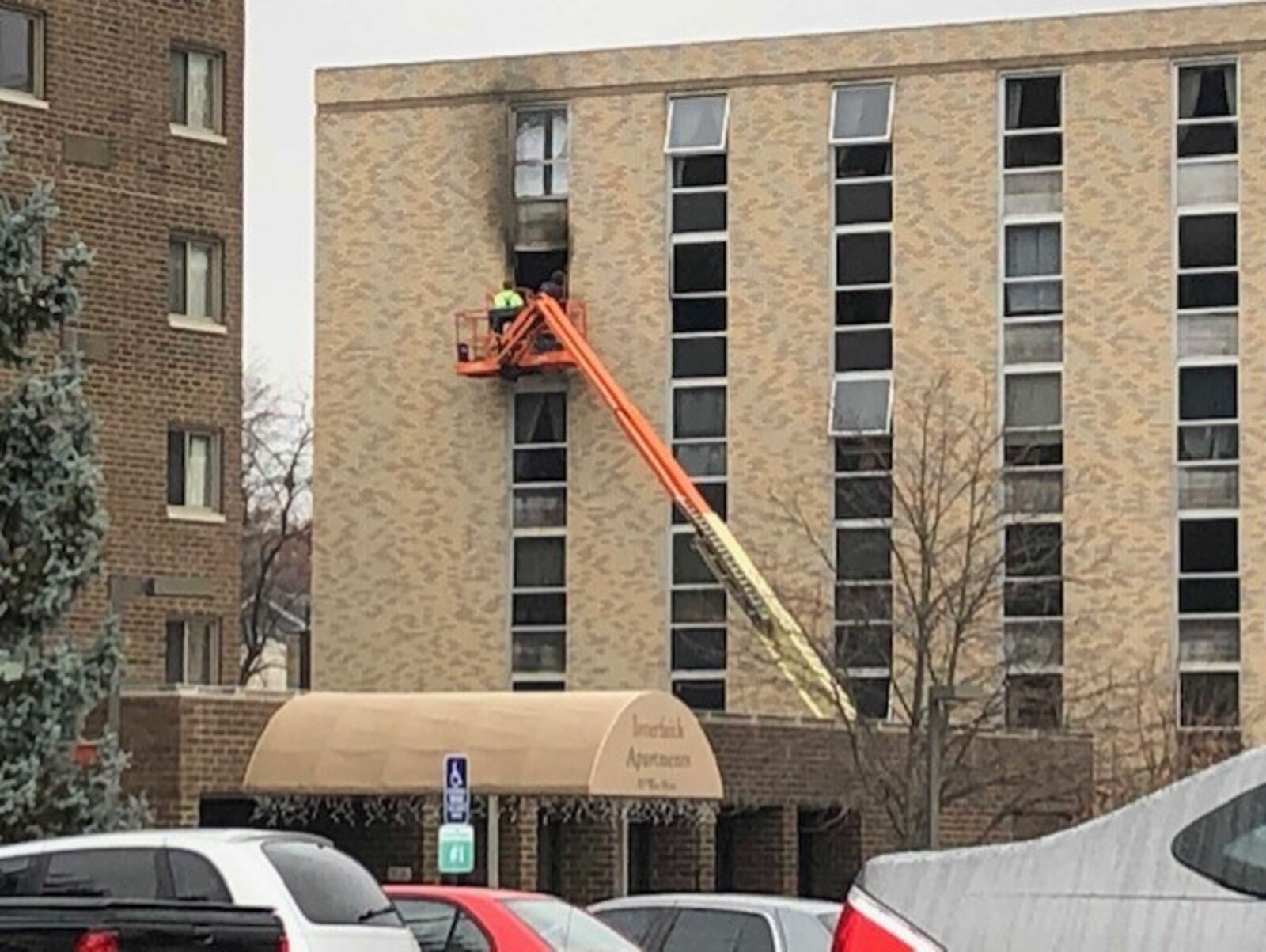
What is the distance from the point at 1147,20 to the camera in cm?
6278

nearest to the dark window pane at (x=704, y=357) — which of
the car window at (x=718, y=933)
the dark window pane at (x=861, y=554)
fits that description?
the dark window pane at (x=861, y=554)

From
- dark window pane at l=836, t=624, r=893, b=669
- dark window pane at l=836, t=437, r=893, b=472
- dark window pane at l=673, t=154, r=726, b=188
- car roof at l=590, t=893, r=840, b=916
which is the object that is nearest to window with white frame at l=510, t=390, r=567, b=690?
dark window pane at l=673, t=154, r=726, b=188

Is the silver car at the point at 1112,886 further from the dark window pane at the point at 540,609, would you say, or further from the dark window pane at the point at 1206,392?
the dark window pane at the point at 540,609

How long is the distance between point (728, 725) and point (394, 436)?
25730 millimetres

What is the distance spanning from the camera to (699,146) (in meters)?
65.0

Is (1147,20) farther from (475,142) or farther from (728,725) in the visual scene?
(728,725)

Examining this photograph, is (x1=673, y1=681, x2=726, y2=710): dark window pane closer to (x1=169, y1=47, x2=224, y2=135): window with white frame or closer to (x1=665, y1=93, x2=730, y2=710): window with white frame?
(x1=665, y1=93, x2=730, y2=710): window with white frame

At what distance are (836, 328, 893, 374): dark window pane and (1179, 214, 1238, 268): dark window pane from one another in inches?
228

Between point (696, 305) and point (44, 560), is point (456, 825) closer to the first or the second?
point (44, 560)

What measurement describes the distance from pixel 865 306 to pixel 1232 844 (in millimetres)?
58510

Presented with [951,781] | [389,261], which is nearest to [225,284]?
[951,781]

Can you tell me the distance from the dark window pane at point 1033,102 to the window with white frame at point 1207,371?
2324mm

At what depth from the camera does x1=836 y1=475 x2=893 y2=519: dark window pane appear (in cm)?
6056

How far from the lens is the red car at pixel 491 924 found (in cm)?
1853
